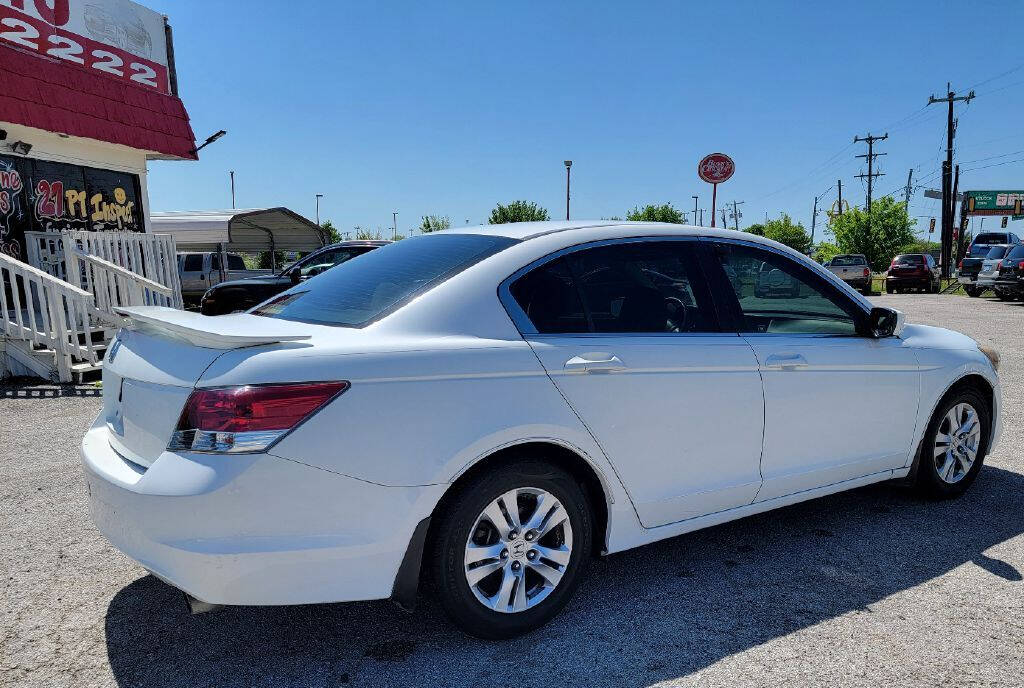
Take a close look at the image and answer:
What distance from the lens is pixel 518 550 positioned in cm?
273

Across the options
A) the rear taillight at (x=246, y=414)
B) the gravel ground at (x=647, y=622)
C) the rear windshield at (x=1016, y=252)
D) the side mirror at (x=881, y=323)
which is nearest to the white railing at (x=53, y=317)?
the gravel ground at (x=647, y=622)

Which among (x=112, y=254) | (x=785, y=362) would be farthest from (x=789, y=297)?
(x=112, y=254)

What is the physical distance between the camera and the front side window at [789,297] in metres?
3.62

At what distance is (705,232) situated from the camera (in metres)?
3.55

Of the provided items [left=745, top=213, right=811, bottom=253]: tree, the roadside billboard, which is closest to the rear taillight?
the roadside billboard

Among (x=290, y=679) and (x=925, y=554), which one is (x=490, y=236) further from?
(x=925, y=554)

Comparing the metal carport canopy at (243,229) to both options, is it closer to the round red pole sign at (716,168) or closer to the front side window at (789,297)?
the round red pole sign at (716,168)

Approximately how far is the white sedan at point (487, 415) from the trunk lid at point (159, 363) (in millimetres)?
12

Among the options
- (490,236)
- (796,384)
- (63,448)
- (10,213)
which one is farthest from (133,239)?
(796,384)

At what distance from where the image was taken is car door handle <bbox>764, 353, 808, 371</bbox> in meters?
3.34

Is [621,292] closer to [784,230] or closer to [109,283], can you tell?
[109,283]

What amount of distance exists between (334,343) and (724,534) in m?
2.39

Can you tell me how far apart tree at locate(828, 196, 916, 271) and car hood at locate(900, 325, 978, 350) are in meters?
61.2

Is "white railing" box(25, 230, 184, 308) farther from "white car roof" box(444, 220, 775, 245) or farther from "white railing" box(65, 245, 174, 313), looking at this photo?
"white car roof" box(444, 220, 775, 245)
